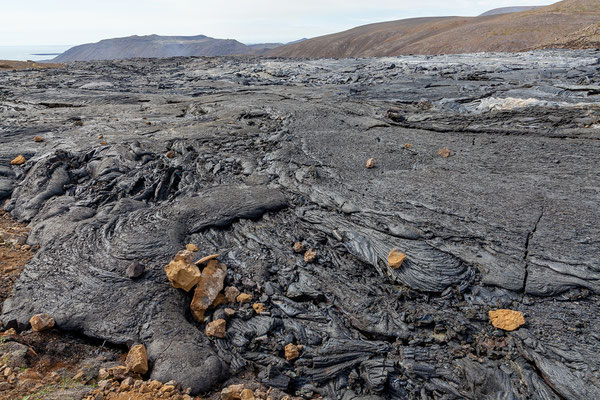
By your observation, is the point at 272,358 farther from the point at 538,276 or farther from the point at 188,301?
the point at 538,276

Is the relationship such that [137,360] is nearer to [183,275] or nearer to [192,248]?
[183,275]

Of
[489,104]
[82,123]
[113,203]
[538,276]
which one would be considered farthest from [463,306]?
[82,123]

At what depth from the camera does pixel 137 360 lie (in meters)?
2.60

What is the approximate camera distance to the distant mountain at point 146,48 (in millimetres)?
79938

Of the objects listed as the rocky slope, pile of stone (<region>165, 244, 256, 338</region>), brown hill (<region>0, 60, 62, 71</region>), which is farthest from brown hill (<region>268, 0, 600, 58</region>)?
brown hill (<region>0, 60, 62, 71</region>)

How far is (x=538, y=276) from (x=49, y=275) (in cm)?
480

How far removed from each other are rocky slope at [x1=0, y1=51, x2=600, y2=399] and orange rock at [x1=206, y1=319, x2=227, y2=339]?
1 centimetres

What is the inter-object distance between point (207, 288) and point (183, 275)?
0.86 ft

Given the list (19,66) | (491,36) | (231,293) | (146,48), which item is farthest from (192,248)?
(146,48)

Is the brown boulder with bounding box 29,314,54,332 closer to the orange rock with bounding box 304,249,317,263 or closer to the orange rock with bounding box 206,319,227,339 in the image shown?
the orange rock with bounding box 206,319,227,339

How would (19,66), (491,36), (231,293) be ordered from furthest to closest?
1. (491,36)
2. (19,66)
3. (231,293)

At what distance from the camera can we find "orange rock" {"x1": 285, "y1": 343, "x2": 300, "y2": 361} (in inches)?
109

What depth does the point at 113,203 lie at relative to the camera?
184 inches

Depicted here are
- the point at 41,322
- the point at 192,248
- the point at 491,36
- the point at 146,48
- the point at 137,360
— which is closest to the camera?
the point at 137,360
